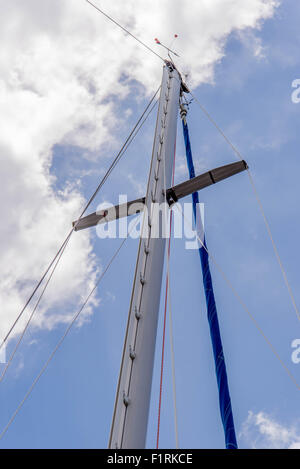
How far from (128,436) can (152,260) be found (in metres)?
1.99

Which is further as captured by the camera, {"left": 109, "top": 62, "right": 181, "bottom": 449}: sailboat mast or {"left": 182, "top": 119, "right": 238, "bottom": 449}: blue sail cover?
{"left": 182, "top": 119, "right": 238, "bottom": 449}: blue sail cover

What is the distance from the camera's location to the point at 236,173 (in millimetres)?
6863

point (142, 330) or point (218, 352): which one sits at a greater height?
point (218, 352)

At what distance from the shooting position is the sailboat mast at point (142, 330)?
3592 mm

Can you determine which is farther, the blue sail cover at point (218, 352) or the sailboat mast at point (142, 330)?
the blue sail cover at point (218, 352)

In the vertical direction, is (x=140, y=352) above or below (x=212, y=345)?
below

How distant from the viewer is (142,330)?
422 cm

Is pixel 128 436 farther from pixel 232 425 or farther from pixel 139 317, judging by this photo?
pixel 232 425

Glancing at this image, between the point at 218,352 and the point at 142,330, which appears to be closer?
the point at 142,330

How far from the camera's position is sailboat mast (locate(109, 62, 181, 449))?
11.8ft
